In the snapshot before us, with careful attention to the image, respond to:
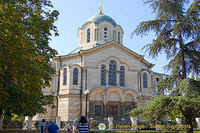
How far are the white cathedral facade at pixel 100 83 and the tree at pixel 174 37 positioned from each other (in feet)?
35.5

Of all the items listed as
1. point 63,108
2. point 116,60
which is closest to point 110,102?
point 116,60

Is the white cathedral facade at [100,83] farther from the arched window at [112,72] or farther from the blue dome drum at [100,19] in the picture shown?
the blue dome drum at [100,19]

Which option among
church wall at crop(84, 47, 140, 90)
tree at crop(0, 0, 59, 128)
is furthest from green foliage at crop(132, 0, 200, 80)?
church wall at crop(84, 47, 140, 90)

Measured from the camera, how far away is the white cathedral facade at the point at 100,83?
27.1m

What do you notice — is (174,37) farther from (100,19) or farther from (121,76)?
(100,19)

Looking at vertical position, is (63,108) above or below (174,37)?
below

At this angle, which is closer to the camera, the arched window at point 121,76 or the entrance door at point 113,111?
the entrance door at point 113,111

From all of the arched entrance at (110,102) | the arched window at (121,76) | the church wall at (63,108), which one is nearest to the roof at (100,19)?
the arched window at (121,76)

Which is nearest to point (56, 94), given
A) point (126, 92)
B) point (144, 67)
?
point (126, 92)

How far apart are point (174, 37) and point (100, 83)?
45.8 feet

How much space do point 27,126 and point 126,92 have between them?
12720 millimetres

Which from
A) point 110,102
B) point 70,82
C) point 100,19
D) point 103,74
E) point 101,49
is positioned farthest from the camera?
point 100,19

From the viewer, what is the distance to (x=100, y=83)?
28.1 meters

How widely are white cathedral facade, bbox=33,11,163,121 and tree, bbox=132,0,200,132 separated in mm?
10816
